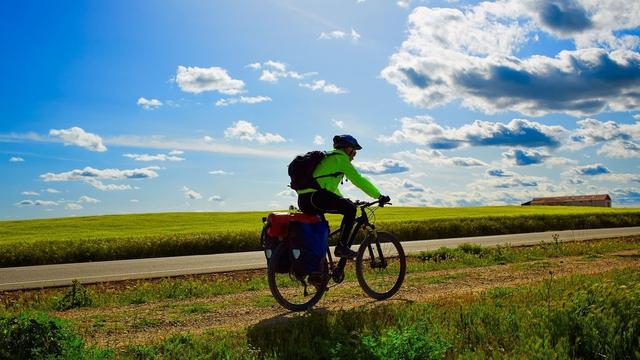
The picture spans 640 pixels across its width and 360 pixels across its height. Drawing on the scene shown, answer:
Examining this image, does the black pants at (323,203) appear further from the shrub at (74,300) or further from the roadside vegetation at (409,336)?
the shrub at (74,300)

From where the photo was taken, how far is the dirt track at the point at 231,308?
7.79m

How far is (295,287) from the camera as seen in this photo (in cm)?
920

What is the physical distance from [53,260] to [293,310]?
49.4 feet

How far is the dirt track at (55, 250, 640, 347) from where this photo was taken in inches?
307

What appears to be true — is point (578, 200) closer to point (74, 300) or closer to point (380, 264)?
point (380, 264)

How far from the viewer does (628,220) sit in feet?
137

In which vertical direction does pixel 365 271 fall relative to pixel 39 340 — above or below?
above

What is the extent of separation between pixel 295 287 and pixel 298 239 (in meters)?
1.33

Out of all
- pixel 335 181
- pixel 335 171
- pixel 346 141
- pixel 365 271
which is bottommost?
pixel 365 271

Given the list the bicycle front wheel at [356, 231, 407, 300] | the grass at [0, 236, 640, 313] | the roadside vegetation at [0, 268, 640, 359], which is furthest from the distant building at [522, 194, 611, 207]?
the roadside vegetation at [0, 268, 640, 359]

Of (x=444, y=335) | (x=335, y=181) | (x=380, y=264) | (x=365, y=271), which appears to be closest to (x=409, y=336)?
(x=444, y=335)

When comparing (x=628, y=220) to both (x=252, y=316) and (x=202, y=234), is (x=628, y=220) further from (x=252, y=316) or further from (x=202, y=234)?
(x=252, y=316)

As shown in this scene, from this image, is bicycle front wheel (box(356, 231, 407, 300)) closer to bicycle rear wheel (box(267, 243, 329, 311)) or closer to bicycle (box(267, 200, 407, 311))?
bicycle (box(267, 200, 407, 311))

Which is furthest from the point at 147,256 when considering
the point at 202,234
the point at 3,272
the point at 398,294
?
the point at 398,294
